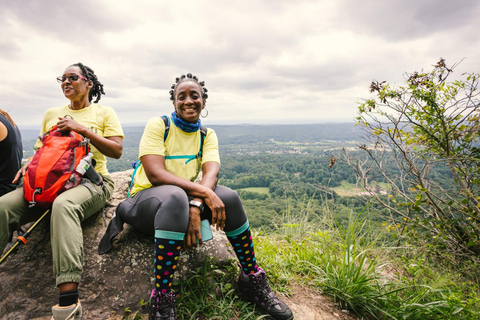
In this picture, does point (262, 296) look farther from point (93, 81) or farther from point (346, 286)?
point (93, 81)

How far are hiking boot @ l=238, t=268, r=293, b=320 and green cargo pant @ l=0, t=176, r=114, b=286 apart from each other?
4.15ft

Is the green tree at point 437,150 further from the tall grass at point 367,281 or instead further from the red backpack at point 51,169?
the red backpack at point 51,169

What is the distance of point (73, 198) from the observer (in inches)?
76.0

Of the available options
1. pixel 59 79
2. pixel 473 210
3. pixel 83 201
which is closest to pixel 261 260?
pixel 83 201

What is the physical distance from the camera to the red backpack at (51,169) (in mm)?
1880

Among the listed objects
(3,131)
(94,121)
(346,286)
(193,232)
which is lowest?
(346,286)

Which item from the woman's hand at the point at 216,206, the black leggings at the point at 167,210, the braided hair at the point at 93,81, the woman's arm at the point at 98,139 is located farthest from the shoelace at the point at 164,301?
the braided hair at the point at 93,81

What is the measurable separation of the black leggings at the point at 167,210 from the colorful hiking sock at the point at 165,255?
5 centimetres

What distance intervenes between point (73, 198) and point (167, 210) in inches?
34.4

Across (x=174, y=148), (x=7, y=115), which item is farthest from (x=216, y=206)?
(x=7, y=115)

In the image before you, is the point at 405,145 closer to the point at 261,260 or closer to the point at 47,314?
the point at 261,260

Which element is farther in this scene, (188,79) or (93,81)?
(93,81)

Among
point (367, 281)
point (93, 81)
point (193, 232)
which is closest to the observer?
point (193, 232)

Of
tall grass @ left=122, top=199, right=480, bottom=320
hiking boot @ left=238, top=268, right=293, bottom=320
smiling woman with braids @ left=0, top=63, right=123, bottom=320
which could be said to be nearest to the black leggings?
smiling woman with braids @ left=0, top=63, right=123, bottom=320
